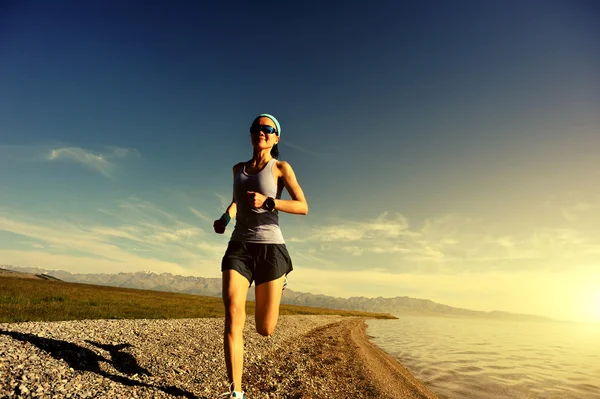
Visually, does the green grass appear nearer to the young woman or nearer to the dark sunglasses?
the young woman

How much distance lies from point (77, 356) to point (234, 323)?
552 centimetres

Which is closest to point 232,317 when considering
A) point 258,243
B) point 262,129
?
point 258,243

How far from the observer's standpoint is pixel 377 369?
12.1 metres

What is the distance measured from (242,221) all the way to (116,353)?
21.6 ft

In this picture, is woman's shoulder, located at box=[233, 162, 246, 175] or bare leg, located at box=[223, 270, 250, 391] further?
woman's shoulder, located at box=[233, 162, 246, 175]

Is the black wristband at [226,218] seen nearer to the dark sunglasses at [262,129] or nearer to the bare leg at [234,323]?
the bare leg at [234,323]

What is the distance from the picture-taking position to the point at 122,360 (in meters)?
8.01

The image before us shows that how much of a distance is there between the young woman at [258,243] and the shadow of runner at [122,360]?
412 centimetres

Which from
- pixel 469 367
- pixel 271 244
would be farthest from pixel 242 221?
pixel 469 367

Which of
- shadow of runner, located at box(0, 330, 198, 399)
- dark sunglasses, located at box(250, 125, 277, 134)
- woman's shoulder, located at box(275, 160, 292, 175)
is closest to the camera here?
woman's shoulder, located at box(275, 160, 292, 175)

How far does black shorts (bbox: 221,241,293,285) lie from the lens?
480 cm

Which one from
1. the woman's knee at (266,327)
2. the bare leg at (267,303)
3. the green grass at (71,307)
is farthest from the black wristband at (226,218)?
the green grass at (71,307)

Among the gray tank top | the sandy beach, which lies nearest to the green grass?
the sandy beach

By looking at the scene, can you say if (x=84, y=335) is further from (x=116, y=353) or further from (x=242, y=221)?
(x=242, y=221)
